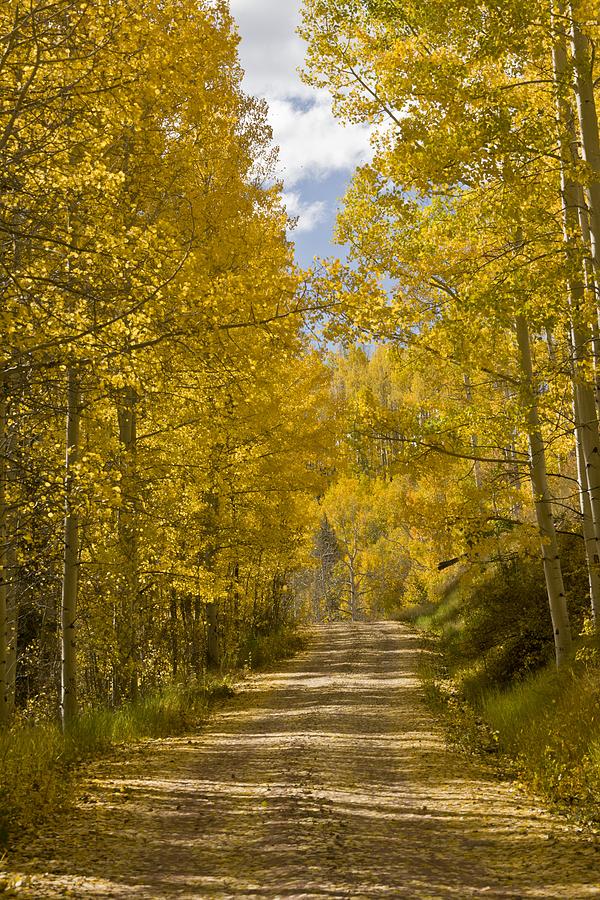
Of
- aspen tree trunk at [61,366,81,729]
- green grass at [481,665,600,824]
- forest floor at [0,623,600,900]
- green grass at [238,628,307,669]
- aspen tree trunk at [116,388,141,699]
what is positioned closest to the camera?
forest floor at [0,623,600,900]

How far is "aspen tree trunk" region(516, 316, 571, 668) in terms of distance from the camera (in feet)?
28.8

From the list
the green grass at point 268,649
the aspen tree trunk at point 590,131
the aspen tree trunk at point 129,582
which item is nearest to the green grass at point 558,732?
the aspen tree trunk at point 590,131

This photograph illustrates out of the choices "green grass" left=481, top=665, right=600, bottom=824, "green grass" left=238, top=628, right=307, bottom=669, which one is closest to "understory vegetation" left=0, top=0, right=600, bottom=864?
"green grass" left=481, top=665, right=600, bottom=824

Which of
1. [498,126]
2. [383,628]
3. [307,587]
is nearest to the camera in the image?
[498,126]

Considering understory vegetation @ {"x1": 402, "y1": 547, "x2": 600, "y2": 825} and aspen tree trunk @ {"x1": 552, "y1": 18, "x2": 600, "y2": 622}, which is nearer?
understory vegetation @ {"x1": 402, "y1": 547, "x2": 600, "y2": 825}

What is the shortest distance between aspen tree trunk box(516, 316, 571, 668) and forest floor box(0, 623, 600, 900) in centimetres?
198

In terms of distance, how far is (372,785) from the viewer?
6.82 meters

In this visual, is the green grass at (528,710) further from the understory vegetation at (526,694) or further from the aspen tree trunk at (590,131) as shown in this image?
the aspen tree trunk at (590,131)

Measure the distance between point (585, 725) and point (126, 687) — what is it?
7.51m

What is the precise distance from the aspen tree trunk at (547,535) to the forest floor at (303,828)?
1.98m

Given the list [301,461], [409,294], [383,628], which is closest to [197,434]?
[409,294]

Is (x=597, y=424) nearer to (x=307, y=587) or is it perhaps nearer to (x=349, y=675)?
(x=349, y=675)

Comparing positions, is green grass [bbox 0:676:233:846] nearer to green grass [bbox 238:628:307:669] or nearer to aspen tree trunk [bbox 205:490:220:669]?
aspen tree trunk [bbox 205:490:220:669]

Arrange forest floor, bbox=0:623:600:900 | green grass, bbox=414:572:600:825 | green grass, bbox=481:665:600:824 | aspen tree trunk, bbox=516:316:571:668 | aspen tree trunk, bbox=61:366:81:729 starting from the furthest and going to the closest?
1. aspen tree trunk, bbox=516:316:571:668
2. aspen tree trunk, bbox=61:366:81:729
3. green grass, bbox=414:572:600:825
4. green grass, bbox=481:665:600:824
5. forest floor, bbox=0:623:600:900
